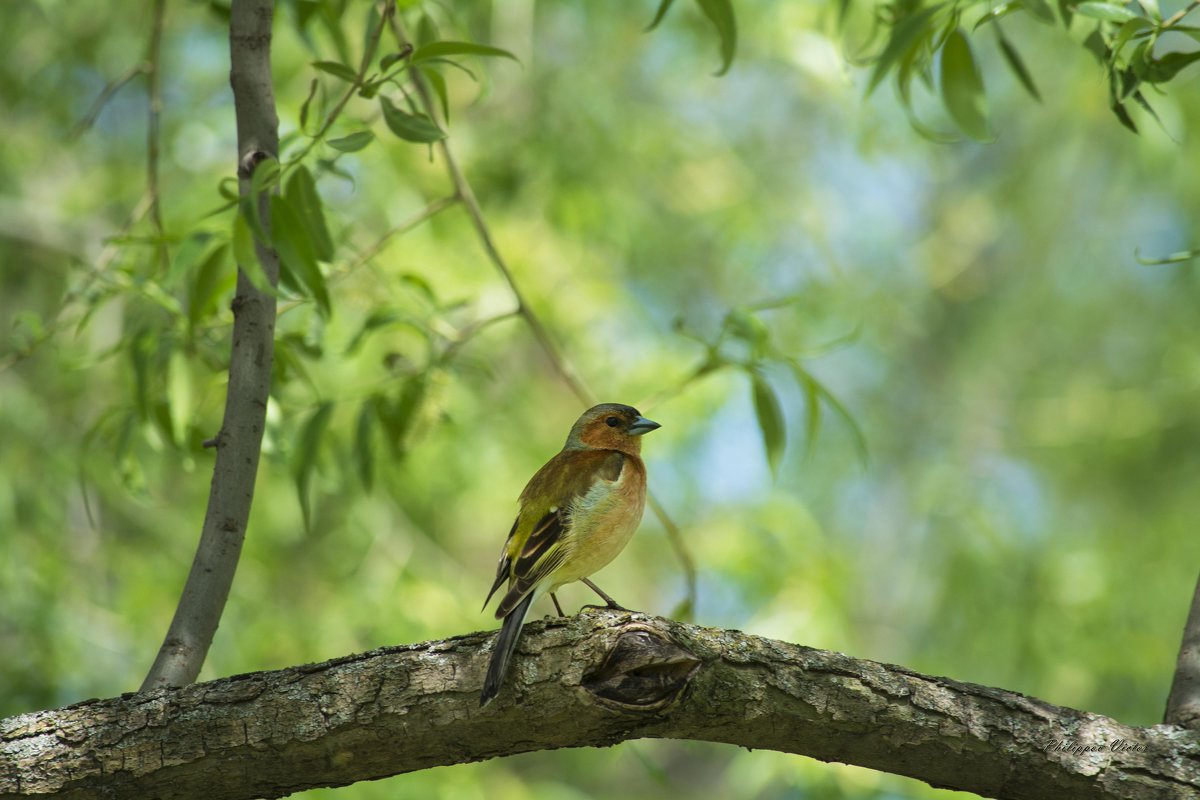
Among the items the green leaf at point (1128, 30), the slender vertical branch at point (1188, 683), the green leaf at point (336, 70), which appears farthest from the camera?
the slender vertical branch at point (1188, 683)

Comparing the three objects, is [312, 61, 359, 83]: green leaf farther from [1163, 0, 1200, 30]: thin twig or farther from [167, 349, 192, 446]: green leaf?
[1163, 0, 1200, 30]: thin twig

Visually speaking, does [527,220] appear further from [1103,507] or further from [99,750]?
[1103,507]

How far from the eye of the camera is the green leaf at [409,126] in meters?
3.34

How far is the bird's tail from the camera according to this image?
3.02 metres

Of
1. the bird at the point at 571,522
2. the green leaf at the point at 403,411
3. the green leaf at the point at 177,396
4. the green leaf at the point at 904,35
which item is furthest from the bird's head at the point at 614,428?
the green leaf at the point at 904,35

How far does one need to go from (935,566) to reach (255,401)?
14579 mm

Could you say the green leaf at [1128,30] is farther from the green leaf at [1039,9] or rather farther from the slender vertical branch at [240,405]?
the slender vertical branch at [240,405]

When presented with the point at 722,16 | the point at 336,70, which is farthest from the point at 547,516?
the point at 722,16

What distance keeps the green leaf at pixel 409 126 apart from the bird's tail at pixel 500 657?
132 centimetres

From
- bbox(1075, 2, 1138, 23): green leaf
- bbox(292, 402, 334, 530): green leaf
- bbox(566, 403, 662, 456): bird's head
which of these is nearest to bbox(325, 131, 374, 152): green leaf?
bbox(292, 402, 334, 530): green leaf

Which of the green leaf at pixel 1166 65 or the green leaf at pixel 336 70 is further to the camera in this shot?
the green leaf at pixel 1166 65

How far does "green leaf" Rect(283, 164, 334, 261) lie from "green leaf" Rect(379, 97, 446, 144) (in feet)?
0.97

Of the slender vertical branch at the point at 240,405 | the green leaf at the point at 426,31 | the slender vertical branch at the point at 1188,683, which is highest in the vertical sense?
the green leaf at the point at 426,31

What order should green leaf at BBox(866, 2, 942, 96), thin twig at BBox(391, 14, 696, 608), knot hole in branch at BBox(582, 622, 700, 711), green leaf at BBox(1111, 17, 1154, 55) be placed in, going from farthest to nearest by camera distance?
thin twig at BBox(391, 14, 696, 608)
green leaf at BBox(866, 2, 942, 96)
green leaf at BBox(1111, 17, 1154, 55)
knot hole in branch at BBox(582, 622, 700, 711)
